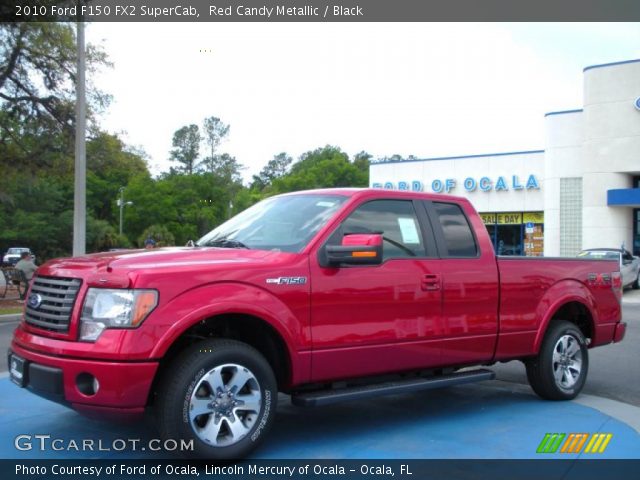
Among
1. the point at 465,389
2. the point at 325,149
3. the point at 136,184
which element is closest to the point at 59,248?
the point at 136,184

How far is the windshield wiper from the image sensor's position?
5.48 metres

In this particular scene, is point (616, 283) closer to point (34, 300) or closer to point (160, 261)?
point (160, 261)

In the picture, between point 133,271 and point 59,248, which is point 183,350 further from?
point 59,248

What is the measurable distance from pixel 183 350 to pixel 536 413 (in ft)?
11.4

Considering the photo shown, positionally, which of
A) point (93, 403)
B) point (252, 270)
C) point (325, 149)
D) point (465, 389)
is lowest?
point (465, 389)

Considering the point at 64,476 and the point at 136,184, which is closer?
the point at 64,476

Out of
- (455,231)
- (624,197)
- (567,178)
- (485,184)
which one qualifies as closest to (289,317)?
(455,231)

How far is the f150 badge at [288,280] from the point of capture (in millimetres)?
4867

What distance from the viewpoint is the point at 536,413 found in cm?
635

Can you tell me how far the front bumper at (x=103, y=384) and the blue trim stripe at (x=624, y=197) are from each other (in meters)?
30.6

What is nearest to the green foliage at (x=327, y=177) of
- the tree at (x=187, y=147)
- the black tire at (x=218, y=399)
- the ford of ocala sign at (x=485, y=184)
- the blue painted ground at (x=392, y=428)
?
the tree at (x=187, y=147)

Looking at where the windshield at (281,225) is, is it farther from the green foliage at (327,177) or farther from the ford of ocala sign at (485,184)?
the green foliage at (327,177)

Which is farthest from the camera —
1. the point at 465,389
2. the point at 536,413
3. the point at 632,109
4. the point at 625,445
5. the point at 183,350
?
the point at 632,109

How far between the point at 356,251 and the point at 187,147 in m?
96.8
